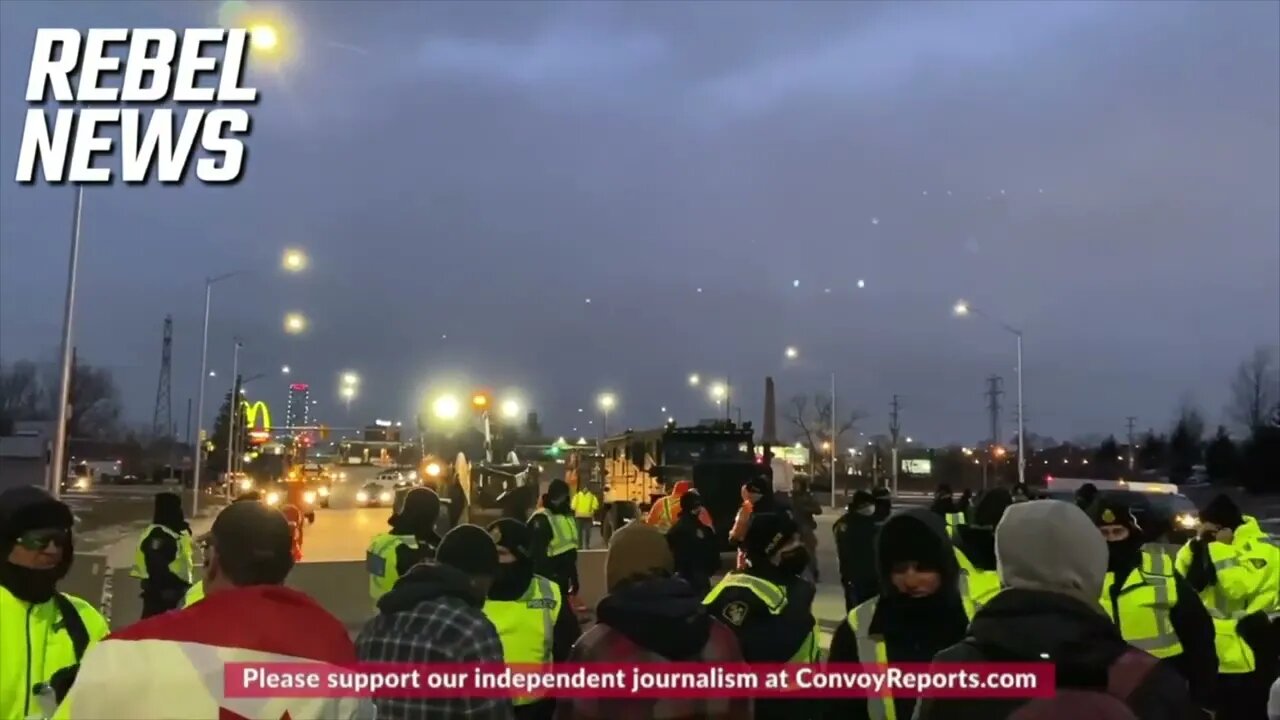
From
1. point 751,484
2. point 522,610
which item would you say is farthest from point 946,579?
point 751,484

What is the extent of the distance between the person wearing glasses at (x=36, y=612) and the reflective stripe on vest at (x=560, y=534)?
24.2 ft

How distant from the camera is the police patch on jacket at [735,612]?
4461 mm

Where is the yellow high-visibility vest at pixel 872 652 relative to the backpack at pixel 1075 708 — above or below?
below

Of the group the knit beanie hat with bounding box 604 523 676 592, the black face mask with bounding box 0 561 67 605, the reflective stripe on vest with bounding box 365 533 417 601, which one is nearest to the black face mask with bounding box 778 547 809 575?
the knit beanie hat with bounding box 604 523 676 592

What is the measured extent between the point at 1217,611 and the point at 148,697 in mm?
6695

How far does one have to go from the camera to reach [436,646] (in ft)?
12.1

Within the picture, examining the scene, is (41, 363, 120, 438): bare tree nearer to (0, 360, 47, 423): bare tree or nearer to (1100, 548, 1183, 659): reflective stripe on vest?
(0, 360, 47, 423): bare tree

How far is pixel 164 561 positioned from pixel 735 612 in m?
6.63

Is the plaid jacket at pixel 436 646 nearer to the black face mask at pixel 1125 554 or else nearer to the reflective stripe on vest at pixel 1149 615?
the reflective stripe on vest at pixel 1149 615

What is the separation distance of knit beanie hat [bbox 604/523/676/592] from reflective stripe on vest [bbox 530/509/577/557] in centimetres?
748

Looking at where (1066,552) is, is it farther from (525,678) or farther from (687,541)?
(687,541)

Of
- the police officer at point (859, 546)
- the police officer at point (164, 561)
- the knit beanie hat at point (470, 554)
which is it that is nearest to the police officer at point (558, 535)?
the police officer at point (859, 546)

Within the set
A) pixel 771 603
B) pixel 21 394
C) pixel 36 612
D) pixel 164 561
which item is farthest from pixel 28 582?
pixel 21 394

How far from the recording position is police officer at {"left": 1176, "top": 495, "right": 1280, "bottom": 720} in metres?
6.34
